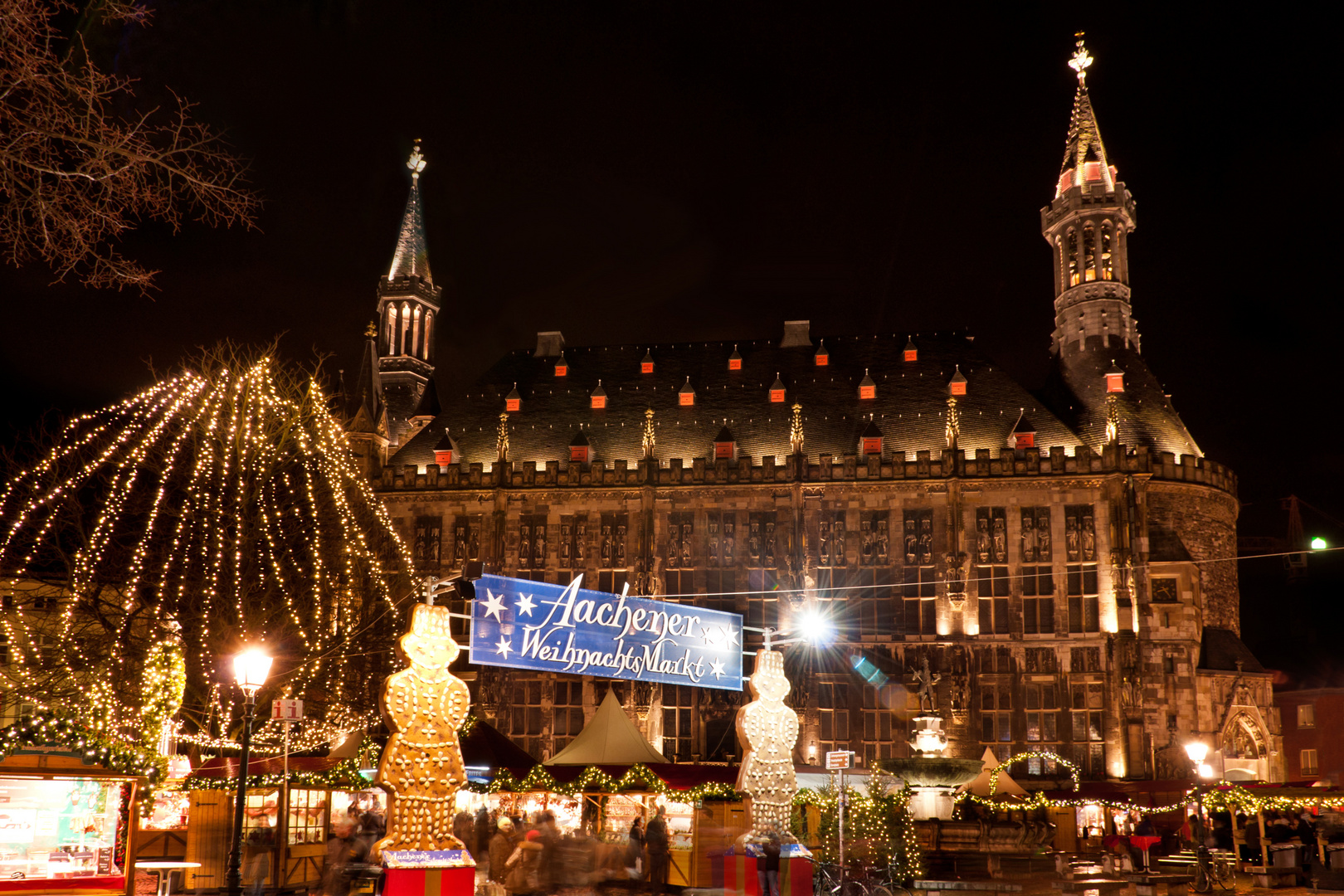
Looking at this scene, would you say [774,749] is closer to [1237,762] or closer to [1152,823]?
[1152,823]

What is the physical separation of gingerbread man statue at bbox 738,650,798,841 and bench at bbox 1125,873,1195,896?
219 inches

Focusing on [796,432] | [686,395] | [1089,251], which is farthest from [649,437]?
[1089,251]

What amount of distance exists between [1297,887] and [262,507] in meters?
18.2

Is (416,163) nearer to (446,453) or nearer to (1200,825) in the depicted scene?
(446,453)

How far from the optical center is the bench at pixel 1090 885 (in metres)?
17.0

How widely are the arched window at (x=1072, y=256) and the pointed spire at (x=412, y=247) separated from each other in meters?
24.7

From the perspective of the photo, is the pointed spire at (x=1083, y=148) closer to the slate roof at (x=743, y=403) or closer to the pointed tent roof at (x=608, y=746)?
the slate roof at (x=743, y=403)

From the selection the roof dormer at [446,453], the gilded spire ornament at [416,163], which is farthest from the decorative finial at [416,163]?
the roof dormer at [446,453]

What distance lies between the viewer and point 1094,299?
135 ft

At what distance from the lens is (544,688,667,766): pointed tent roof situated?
74.2 ft

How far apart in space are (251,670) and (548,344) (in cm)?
3221

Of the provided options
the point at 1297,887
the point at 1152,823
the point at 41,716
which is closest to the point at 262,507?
the point at 41,716

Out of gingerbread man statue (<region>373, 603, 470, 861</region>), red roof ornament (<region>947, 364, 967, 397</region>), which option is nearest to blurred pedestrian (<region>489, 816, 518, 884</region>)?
gingerbread man statue (<region>373, 603, 470, 861</region>)

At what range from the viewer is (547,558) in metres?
38.3
